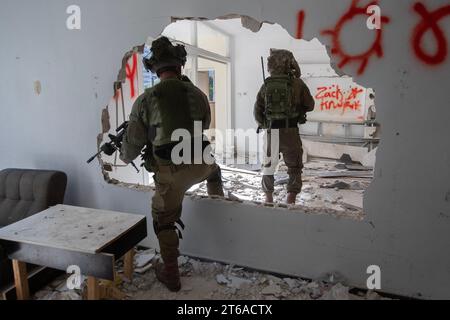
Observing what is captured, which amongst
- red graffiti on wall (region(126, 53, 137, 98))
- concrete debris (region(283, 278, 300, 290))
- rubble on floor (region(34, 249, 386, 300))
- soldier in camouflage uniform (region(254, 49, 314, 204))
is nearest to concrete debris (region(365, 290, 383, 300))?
rubble on floor (region(34, 249, 386, 300))

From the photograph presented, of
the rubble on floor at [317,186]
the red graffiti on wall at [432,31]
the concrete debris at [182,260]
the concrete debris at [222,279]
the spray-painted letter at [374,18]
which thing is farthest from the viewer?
the rubble on floor at [317,186]

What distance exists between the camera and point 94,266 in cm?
157

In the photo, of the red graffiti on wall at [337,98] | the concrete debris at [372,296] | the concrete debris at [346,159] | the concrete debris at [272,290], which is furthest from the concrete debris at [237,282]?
Result: the red graffiti on wall at [337,98]

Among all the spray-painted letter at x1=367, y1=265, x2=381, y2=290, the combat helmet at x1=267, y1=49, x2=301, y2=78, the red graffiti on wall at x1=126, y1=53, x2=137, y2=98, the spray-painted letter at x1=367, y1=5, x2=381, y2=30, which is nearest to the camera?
the spray-painted letter at x1=367, y1=5, x2=381, y2=30

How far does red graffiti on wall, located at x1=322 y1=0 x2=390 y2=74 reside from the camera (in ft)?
5.38

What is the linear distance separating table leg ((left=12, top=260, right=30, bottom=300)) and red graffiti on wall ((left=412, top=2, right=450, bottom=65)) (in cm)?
246

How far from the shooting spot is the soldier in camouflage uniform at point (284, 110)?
2.69 m

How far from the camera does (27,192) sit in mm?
2275

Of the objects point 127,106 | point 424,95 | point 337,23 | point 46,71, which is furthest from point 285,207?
point 46,71

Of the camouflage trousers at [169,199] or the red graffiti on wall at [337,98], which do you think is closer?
the camouflage trousers at [169,199]

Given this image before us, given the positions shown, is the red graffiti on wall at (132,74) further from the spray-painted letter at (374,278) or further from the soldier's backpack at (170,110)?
the spray-painted letter at (374,278)

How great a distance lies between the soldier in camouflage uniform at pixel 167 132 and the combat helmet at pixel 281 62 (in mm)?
1014

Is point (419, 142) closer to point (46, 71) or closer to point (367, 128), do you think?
point (46, 71)

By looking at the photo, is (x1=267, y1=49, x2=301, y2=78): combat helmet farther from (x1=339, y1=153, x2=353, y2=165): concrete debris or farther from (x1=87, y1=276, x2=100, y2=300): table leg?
(x1=339, y1=153, x2=353, y2=165): concrete debris
